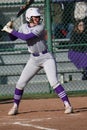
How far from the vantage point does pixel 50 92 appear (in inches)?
436

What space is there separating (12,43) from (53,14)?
4.13 feet

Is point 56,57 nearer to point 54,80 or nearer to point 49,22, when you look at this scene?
point 49,22

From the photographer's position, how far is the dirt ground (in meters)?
7.09

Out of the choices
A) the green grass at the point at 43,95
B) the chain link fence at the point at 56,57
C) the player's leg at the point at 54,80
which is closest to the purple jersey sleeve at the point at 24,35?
the player's leg at the point at 54,80

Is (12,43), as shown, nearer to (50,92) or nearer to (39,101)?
(50,92)

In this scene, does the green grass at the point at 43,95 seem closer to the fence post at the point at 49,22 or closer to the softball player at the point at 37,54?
the fence post at the point at 49,22

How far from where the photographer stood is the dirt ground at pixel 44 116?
7.09m

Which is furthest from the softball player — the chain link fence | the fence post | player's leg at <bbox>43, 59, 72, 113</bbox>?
the chain link fence

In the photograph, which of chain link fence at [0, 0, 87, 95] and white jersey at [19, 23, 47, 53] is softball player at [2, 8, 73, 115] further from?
chain link fence at [0, 0, 87, 95]

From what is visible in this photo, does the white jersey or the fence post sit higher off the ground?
the white jersey

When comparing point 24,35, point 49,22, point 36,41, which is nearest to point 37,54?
point 36,41

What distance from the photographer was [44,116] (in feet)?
26.2

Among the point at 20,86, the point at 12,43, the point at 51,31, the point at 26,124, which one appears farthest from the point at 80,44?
the point at 26,124

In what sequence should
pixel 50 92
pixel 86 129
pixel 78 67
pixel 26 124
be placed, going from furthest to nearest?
pixel 78 67 < pixel 50 92 < pixel 26 124 < pixel 86 129
